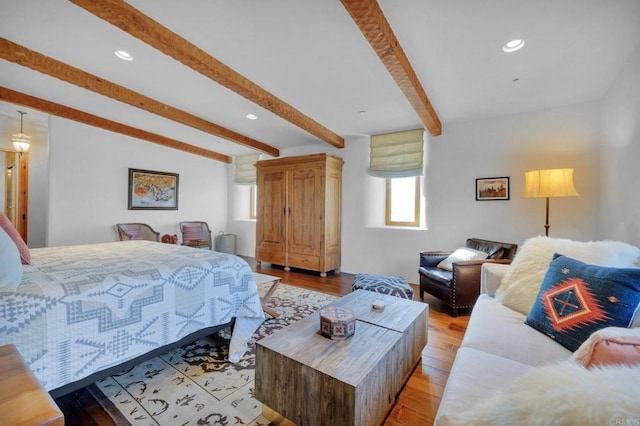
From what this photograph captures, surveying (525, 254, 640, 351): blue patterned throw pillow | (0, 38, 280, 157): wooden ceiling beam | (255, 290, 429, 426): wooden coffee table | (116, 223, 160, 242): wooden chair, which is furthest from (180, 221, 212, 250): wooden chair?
(525, 254, 640, 351): blue patterned throw pillow

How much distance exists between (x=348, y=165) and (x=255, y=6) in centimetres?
→ 298

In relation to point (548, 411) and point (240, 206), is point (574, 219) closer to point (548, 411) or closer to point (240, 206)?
point (548, 411)

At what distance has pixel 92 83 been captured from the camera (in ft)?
9.27

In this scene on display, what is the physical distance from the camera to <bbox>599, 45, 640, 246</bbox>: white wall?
2061 mm

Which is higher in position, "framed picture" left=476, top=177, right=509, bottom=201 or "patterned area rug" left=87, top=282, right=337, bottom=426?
"framed picture" left=476, top=177, right=509, bottom=201

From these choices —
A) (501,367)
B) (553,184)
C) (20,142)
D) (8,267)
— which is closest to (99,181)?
(20,142)

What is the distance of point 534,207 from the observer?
3.17m

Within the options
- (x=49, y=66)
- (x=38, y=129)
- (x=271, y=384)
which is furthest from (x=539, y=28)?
(x=38, y=129)

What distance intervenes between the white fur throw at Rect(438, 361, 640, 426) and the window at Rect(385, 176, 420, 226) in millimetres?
3740

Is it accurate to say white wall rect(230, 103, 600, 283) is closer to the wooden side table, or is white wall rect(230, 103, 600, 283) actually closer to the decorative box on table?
the decorative box on table

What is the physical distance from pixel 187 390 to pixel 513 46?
10.7 feet

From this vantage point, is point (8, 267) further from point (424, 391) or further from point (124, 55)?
point (424, 391)

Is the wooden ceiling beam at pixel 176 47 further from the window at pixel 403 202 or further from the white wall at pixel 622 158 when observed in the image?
the white wall at pixel 622 158

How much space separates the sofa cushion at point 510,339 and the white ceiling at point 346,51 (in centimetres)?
188
